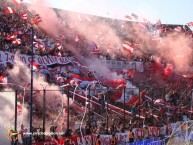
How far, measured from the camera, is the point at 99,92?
87.9 feet

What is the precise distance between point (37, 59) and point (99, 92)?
5.62m

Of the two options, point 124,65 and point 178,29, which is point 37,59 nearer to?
point 124,65

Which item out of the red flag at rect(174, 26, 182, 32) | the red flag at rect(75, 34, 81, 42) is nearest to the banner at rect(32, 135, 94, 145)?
the red flag at rect(75, 34, 81, 42)

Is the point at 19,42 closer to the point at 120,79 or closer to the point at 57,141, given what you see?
the point at 120,79

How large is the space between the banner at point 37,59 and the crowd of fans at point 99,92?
35 centimetres

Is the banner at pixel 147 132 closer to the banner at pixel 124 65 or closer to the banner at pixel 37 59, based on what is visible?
the banner at pixel 37 59

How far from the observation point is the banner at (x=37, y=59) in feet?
89.7

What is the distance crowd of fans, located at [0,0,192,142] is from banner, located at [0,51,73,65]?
13.7 inches

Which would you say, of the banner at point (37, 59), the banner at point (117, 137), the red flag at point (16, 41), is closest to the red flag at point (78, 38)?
the banner at point (37, 59)

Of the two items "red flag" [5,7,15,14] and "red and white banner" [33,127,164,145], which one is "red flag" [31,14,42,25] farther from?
"red and white banner" [33,127,164,145]

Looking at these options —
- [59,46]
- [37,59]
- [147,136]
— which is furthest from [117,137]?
[59,46]

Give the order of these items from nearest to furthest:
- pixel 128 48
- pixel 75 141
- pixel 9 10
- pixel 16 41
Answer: pixel 75 141, pixel 16 41, pixel 9 10, pixel 128 48

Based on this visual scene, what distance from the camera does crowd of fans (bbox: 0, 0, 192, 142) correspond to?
2347 cm

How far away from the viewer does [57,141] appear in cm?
1925
